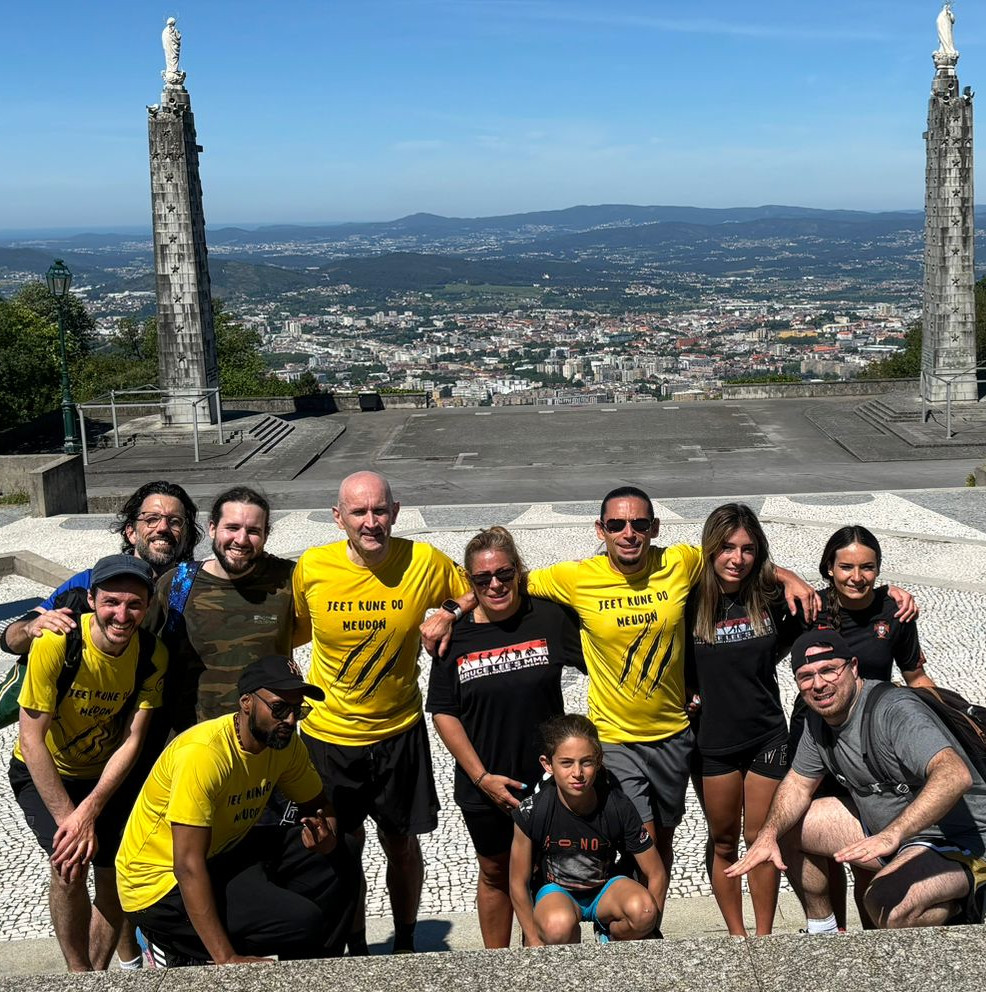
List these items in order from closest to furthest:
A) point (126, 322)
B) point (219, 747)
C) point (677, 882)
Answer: point (219, 747)
point (677, 882)
point (126, 322)

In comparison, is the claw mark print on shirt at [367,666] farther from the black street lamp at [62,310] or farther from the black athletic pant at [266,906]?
the black street lamp at [62,310]

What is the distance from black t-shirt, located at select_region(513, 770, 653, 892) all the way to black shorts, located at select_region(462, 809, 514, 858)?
1.46 ft

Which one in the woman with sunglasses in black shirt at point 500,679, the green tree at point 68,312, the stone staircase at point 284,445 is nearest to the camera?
the woman with sunglasses in black shirt at point 500,679

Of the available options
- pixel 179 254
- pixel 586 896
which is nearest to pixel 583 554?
pixel 586 896

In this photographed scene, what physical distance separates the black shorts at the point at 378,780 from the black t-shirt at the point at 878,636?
1622 mm

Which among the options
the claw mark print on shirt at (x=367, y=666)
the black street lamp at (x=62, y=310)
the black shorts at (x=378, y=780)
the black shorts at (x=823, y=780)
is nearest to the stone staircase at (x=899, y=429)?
the black street lamp at (x=62, y=310)

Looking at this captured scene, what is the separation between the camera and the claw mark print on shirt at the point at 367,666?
4852 mm

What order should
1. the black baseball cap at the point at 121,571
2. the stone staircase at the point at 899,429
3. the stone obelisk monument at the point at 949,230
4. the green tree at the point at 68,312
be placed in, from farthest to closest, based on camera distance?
the green tree at the point at 68,312 < the stone obelisk monument at the point at 949,230 < the stone staircase at the point at 899,429 < the black baseball cap at the point at 121,571

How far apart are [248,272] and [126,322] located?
222 feet

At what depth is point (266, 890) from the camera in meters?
4.10

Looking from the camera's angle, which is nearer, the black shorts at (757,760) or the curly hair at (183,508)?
the black shorts at (757,760)

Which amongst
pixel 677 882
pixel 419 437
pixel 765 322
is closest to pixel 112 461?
pixel 419 437

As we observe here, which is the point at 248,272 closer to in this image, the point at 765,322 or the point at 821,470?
the point at 765,322

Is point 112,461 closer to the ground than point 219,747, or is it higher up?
closer to the ground
